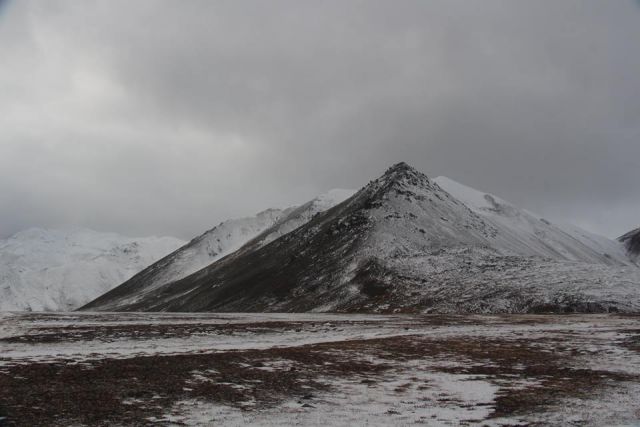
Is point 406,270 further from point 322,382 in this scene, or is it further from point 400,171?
point 322,382

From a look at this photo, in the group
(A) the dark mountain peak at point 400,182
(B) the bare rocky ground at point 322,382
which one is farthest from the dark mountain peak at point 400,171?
(B) the bare rocky ground at point 322,382

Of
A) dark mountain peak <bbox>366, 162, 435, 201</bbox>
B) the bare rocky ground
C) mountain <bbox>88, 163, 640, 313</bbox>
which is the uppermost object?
dark mountain peak <bbox>366, 162, 435, 201</bbox>

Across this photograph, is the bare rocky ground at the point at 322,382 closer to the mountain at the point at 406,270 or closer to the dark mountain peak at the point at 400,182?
the mountain at the point at 406,270

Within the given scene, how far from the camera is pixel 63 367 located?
21344 millimetres

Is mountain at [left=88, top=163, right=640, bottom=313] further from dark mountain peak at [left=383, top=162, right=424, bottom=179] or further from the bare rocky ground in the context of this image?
the bare rocky ground

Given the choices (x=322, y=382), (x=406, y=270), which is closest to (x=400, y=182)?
(x=406, y=270)

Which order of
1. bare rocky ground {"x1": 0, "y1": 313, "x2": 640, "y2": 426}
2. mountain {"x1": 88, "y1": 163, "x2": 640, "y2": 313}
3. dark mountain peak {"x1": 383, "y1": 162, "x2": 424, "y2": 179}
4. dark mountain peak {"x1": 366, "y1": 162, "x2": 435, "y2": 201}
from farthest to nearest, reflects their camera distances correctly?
dark mountain peak {"x1": 383, "y1": 162, "x2": 424, "y2": 179}, dark mountain peak {"x1": 366, "y1": 162, "x2": 435, "y2": 201}, mountain {"x1": 88, "y1": 163, "x2": 640, "y2": 313}, bare rocky ground {"x1": 0, "y1": 313, "x2": 640, "y2": 426}

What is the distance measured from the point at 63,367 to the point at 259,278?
10918 centimetres

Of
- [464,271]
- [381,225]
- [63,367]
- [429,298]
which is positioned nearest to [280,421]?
[63,367]

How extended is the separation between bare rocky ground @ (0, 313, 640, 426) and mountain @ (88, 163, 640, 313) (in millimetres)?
45810

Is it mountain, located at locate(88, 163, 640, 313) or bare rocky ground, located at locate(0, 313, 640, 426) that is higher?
mountain, located at locate(88, 163, 640, 313)

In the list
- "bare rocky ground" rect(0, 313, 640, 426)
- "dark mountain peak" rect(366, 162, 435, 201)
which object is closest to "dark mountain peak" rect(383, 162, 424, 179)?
"dark mountain peak" rect(366, 162, 435, 201)

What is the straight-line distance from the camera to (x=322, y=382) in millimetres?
19469

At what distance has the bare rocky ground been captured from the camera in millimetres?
14250
